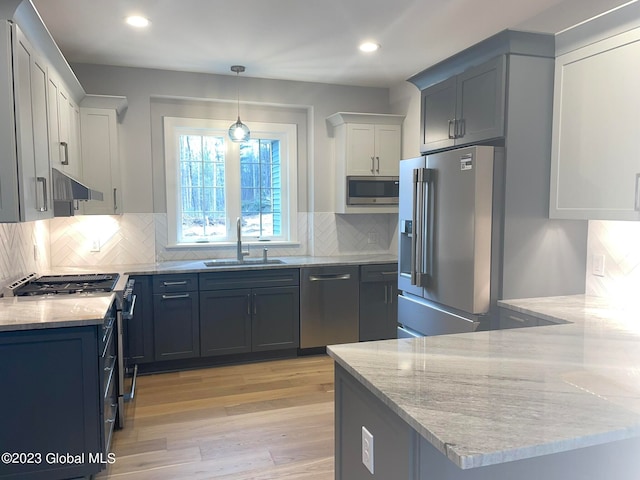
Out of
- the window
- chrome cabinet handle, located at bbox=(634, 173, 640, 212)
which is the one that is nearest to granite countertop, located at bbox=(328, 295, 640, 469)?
chrome cabinet handle, located at bbox=(634, 173, 640, 212)

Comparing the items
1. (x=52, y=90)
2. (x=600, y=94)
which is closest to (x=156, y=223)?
(x=52, y=90)

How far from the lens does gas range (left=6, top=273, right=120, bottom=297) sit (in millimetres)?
2828

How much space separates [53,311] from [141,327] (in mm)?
1563

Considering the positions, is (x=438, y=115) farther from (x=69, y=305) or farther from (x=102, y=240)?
(x=102, y=240)

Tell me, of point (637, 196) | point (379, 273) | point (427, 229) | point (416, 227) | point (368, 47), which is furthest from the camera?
point (379, 273)

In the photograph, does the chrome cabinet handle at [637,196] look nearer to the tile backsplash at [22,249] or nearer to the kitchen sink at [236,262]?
the kitchen sink at [236,262]

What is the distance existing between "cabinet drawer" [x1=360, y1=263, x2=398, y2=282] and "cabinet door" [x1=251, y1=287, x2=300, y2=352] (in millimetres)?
675

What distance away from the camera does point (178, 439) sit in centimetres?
285

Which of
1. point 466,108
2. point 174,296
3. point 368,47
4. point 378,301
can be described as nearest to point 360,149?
point 368,47

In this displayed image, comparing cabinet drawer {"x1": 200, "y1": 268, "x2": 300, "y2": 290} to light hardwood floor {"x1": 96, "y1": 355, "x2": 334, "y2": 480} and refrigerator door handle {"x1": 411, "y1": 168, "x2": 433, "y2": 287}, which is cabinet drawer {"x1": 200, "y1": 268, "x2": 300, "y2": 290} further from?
refrigerator door handle {"x1": 411, "y1": 168, "x2": 433, "y2": 287}

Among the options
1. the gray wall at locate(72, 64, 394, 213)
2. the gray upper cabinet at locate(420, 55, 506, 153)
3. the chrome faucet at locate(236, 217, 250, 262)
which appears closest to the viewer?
the gray upper cabinet at locate(420, 55, 506, 153)

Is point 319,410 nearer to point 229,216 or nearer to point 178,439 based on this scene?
point 178,439

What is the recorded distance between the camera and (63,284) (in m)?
3.13

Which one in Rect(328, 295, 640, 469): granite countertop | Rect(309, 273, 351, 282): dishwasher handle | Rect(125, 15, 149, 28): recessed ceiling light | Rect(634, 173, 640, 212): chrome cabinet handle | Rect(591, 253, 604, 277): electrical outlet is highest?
→ Rect(125, 15, 149, 28): recessed ceiling light
